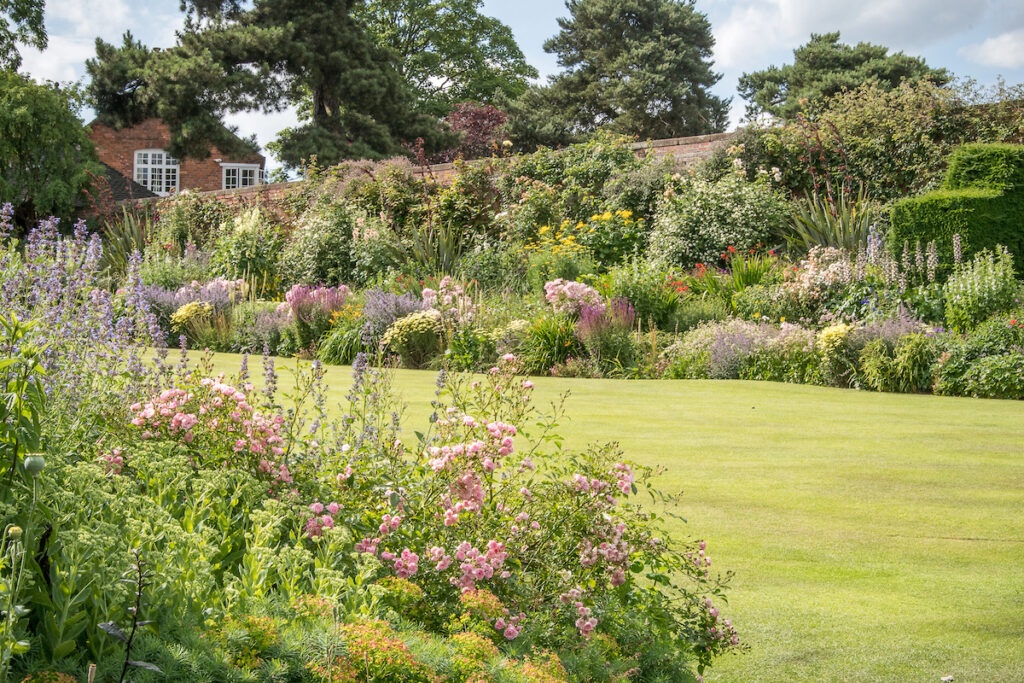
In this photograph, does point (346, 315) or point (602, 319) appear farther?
point (346, 315)

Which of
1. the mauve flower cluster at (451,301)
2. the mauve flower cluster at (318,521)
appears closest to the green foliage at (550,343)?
the mauve flower cluster at (451,301)

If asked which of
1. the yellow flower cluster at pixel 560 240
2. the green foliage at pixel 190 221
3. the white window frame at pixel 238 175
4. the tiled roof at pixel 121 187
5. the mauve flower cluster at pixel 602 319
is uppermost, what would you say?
the white window frame at pixel 238 175

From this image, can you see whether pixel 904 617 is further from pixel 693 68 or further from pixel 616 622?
pixel 693 68

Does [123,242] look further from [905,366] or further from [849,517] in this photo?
[849,517]

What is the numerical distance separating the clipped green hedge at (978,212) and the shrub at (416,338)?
578 cm

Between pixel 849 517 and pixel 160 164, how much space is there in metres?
33.4

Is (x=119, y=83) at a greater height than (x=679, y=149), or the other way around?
(x=119, y=83)

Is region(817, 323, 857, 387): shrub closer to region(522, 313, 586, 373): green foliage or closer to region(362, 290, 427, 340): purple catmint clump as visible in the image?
region(522, 313, 586, 373): green foliage

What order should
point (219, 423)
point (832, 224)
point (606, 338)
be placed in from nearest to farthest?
point (219, 423), point (606, 338), point (832, 224)

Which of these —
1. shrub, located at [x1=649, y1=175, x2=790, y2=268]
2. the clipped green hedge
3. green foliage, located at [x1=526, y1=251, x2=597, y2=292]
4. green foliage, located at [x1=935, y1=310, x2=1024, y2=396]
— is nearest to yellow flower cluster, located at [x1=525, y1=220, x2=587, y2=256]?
green foliage, located at [x1=526, y1=251, x2=597, y2=292]

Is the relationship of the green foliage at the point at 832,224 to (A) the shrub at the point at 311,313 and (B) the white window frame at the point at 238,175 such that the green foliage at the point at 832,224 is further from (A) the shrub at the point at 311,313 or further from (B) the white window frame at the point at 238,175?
(B) the white window frame at the point at 238,175

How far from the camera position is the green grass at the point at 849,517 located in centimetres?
293

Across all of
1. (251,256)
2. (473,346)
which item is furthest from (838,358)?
(251,256)

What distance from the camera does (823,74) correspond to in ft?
107
